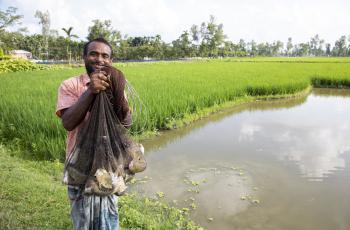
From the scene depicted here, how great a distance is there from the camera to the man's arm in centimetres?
145

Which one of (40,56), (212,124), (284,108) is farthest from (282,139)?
(40,56)

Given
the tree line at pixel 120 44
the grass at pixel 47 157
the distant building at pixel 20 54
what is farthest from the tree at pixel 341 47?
the grass at pixel 47 157

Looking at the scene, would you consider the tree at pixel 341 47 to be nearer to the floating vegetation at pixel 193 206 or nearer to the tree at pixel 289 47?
the tree at pixel 289 47

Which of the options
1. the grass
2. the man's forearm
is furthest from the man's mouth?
the grass

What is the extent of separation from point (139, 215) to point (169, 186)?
126 centimetres

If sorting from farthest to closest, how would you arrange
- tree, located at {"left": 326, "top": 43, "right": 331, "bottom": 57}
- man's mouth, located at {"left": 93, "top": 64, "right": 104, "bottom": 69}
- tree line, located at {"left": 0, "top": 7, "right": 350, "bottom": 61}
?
tree, located at {"left": 326, "top": 43, "right": 331, "bottom": 57}
tree line, located at {"left": 0, "top": 7, "right": 350, "bottom": 61}
man's mouth, located at {"left": 93, "top": 64, "right": 104, "bottom": 69}

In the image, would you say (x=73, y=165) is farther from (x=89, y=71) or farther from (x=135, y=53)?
(x=135, y=53)

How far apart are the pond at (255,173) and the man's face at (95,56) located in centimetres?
227

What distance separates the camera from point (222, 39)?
165ft

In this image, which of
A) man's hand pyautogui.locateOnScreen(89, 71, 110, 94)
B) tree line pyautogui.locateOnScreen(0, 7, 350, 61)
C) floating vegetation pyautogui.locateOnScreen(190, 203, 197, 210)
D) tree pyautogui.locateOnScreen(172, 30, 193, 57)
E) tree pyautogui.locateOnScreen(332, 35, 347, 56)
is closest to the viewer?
man's hand pyautogui.locateOnScreen(89, 71, 110, 94)

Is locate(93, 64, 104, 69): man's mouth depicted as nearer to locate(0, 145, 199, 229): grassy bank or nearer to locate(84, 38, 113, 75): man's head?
locate(84, 38, 113, 75): man's head

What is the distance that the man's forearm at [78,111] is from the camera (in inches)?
59.0

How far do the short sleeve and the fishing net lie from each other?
0.14m

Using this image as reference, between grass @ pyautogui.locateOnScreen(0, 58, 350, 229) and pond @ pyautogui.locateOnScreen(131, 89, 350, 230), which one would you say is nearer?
grass @ pyautogui.locateOnScreen(0, 58, 350, 229)
